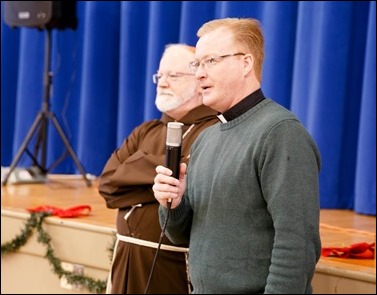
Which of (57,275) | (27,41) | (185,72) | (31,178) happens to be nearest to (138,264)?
(185,72)

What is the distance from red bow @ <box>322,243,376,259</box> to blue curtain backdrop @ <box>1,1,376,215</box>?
1276mm

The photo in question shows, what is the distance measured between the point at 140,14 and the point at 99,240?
2474 mm

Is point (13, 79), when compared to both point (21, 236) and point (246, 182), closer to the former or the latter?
point (21, 236)

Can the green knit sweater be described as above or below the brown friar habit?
above

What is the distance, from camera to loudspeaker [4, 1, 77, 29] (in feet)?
17.0

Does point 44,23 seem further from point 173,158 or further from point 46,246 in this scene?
point 173,158

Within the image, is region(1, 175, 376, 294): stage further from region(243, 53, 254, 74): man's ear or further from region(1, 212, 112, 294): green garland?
region(243, 53, 254, 74): man's ear

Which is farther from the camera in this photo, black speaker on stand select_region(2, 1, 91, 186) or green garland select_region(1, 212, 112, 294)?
black speaker on stand select_region(2, 1, 91, 186)

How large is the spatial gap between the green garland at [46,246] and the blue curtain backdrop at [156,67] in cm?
165

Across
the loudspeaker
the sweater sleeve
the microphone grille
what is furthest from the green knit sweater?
the loudspeaker

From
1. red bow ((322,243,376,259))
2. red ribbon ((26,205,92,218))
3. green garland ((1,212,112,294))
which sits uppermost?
red bow ((322,243,376,259))

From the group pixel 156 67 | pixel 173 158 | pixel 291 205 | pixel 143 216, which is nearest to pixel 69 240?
pixel 143 216

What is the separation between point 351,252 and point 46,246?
1.56 metres

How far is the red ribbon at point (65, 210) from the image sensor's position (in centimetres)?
380
